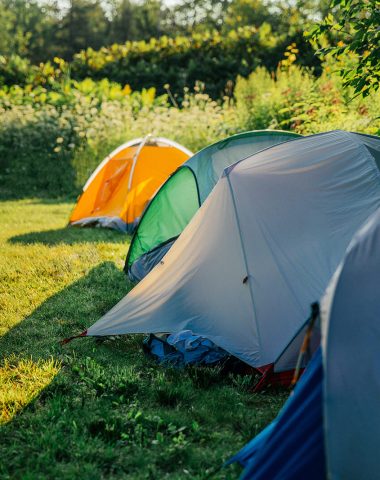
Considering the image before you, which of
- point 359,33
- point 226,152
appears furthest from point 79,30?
point 359,33

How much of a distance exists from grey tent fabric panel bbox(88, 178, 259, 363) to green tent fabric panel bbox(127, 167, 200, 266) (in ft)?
5.46

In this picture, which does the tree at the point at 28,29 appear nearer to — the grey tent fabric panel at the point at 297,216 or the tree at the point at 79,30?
the tree at the point at 79,30

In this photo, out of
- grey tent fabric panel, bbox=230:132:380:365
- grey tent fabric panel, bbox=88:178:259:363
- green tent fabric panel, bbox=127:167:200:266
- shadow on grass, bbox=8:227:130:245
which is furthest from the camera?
shadow on grass, bbox=8:227:130:245

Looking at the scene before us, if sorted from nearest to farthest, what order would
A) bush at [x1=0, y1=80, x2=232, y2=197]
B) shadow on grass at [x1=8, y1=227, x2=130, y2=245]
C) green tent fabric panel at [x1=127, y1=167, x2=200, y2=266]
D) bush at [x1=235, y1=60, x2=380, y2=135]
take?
green tent fabric panel at [x1=127, y1=167, x2=200, y2=266]
shadow on grass at [x1=8, y1=227, x2=130, y2=245]
bush at [x1=235, y1=60, x2=380, y2=135]
bush at [x1=0, y1=80, x2=232, y2=197]

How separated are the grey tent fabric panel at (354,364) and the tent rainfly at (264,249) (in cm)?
92

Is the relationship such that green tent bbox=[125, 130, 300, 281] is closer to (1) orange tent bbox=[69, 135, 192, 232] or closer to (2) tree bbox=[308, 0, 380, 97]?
(2) tree bbox=[308, 0, 380, 97]

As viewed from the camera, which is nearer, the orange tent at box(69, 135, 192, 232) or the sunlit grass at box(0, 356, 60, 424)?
the sunlit grass at box(0, 356, 60, 424)

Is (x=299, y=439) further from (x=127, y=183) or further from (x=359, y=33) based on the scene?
(x=127, y=183)

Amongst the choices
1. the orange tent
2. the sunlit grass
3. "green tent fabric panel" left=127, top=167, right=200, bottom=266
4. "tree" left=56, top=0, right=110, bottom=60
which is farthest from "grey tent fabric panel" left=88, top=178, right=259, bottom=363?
"tree" left=56, top=0, right=110, bottom=60

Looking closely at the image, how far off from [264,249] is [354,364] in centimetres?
139

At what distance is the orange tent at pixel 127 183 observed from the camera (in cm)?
802

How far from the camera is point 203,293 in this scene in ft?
12.5

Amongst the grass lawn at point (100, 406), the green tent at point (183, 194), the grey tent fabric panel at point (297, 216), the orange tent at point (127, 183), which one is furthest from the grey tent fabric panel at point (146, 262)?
the orange tent at point (127, 183)

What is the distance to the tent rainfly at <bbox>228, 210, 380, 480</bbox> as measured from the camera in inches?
86.0
